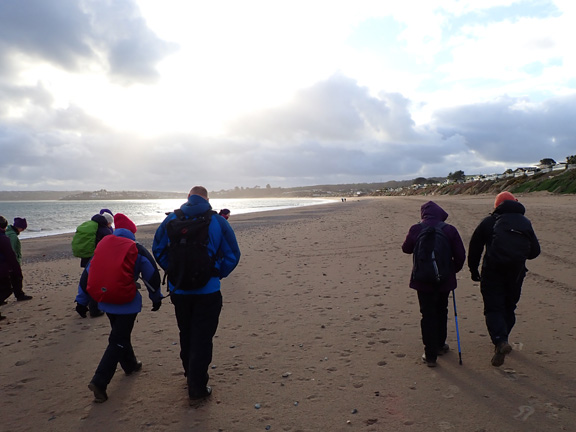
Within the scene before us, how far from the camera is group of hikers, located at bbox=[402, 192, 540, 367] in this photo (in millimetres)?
4426

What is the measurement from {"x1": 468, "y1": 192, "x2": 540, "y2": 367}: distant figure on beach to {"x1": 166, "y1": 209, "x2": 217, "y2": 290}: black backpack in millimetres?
3364

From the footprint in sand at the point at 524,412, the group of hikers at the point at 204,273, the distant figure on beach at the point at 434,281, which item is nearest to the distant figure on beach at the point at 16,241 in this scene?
the group of hikers at the point at 204,273

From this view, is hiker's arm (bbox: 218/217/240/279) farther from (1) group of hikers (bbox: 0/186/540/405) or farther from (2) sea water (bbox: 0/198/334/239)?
(2) sea water (bbox: 0/198/334/239)

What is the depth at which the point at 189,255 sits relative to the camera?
3660 mm

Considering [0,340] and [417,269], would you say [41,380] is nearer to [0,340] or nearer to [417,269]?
[0,340]

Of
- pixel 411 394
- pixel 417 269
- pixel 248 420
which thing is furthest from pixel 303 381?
pixel 417 269

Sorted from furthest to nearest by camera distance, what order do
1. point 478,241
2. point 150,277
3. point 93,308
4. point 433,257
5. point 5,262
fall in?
1. point 5,262
2. point 93,308
3. point 478,241
4. point 433,257
5. point 150,277

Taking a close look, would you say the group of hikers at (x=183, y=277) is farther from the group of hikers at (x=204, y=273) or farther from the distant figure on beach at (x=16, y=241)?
the distant figure on beach at (x=16, y=241)

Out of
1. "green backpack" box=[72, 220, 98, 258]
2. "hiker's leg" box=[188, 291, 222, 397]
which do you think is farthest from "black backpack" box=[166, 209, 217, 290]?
"green backpack" box=[72, 220, 98, 258]

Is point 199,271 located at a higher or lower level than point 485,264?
higher

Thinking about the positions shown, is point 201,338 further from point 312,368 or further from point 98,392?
point 312,368

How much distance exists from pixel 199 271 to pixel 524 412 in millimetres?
3316

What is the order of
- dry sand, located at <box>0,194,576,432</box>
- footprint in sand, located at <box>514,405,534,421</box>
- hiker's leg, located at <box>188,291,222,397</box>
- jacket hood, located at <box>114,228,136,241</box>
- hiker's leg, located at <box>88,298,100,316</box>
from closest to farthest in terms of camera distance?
footprint in sand, located at <box>514,405,534,421</box>
dry sand, located at <box>0,194,576,432</box>
hiker's leg, located at <box>188,291,222,397</box>
jacket hood, located at <box>114,228,136,241</box>
hiker's leg, located at <box>88,298,100,316</box>

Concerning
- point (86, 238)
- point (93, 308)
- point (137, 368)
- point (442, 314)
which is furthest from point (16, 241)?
point (442, 314)
